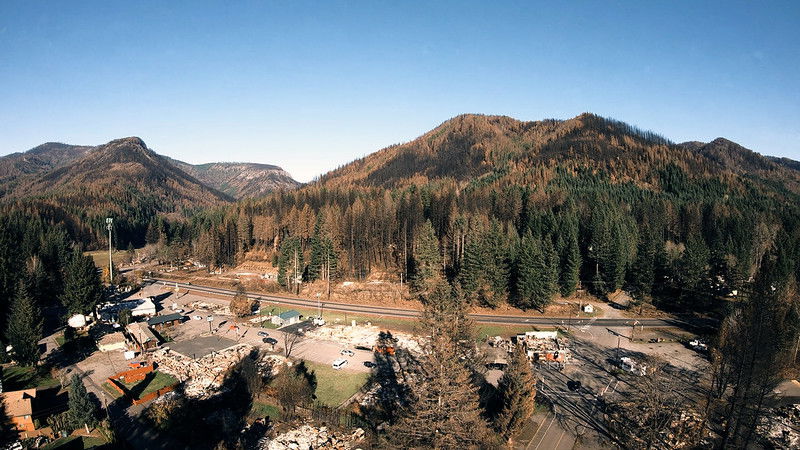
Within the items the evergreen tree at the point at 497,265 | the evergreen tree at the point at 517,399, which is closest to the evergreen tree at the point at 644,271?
the evergreen tree at the point at 497,265

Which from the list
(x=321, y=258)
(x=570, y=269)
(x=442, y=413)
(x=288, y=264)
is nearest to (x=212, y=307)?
(x=288, y=264)

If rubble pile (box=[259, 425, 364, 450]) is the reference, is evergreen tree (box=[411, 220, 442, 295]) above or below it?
above

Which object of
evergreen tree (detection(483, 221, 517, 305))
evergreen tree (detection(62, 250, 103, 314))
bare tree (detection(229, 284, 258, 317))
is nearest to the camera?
evergreen tree (detection(62, 250, 103, 314))

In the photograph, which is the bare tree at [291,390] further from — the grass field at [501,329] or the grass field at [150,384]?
the grass field at [501,329]

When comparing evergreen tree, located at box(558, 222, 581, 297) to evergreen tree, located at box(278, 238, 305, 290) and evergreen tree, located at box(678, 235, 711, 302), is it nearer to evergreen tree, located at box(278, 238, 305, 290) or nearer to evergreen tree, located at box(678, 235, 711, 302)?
evergreen tree, located at box(678, 235, 711, 302)

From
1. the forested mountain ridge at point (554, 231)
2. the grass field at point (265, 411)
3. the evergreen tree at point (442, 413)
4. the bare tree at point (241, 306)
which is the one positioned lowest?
the grass field at point (265, 411)

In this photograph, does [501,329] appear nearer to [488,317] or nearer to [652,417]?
[488,317]

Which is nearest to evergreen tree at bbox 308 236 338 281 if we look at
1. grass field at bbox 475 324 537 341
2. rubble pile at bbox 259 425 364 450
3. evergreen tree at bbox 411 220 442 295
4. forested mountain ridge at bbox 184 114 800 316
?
forested mountain ridge at bbox 184 114 800 316
